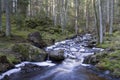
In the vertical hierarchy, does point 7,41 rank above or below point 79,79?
above

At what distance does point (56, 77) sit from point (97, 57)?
14.0 feet

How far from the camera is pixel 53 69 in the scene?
13.8m

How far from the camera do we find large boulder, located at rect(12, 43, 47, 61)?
15589 mm

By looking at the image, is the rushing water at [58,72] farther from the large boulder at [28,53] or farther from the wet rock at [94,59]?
the large boulder at [28,53]

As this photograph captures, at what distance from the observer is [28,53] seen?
15.7 m

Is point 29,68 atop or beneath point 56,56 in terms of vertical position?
beneath

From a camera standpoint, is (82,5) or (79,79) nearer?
(79,79)

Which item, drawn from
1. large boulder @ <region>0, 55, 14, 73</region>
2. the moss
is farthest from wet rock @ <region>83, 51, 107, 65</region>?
large boulder @ <region>0, 55, 14, 73</region>

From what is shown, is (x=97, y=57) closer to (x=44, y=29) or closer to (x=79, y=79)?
(x=79, y=79)

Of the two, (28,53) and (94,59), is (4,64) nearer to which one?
(28,53)

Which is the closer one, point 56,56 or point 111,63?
point 111,63

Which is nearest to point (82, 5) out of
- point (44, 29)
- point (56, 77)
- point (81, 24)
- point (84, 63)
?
point (81, 24)

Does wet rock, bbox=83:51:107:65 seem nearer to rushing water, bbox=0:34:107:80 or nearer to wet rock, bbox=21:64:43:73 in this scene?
rushing water, bbox=0:34:107:80

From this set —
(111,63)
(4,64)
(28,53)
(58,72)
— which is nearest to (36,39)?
(28,53)
